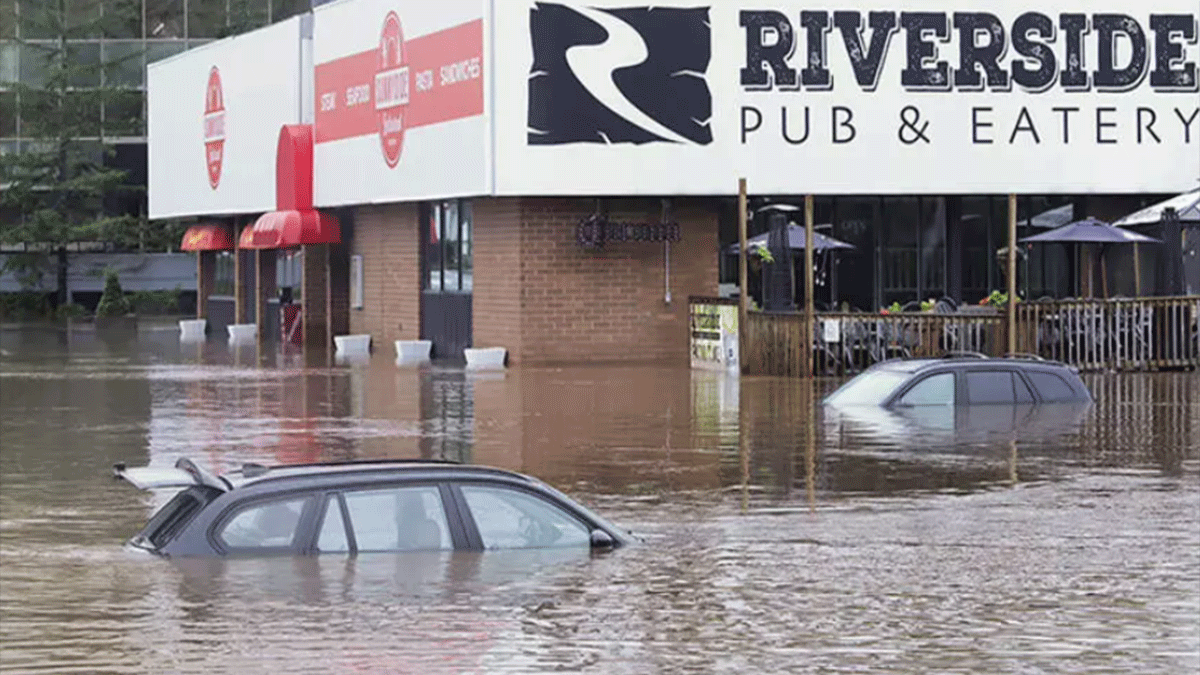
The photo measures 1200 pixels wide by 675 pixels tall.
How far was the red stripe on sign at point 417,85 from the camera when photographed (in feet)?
148

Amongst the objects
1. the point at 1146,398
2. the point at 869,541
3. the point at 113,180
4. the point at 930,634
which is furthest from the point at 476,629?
the point at 113,180

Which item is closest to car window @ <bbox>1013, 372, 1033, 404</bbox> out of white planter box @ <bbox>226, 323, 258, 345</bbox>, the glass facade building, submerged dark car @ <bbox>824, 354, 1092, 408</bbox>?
submerged dark car @ <bbox>824, 354, 1092, 408</bbox>

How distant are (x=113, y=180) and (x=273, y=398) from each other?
43.4 meters

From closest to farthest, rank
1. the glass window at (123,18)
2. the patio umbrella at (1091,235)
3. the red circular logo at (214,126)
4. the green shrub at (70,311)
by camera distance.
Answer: the patio umbrella at (1091,235)
the red circular logo at (214,126)
the green shrub at (70,311)
the glass window at (123,18)

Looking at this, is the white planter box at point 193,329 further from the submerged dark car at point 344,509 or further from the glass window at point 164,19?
the submerged dark car at point 344,509

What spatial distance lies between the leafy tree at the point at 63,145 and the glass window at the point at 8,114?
0.62 metres

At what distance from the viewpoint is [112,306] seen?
80.5m

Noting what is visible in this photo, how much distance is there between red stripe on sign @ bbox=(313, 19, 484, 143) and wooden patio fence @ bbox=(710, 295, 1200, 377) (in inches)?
296

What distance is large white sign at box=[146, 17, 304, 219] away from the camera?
57900 millimetres

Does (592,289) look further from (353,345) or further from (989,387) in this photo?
(989,387)

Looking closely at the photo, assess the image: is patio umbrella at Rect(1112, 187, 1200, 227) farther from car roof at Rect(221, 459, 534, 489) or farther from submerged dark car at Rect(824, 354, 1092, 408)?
car roof at Rect(221, 459, 534, 489)

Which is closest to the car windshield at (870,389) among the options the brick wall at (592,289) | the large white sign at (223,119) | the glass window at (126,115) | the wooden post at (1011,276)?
the wooden post at (1011,276)

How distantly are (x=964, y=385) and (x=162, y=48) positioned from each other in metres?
56.7

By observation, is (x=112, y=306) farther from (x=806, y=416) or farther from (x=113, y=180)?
(x=806, y=416)
